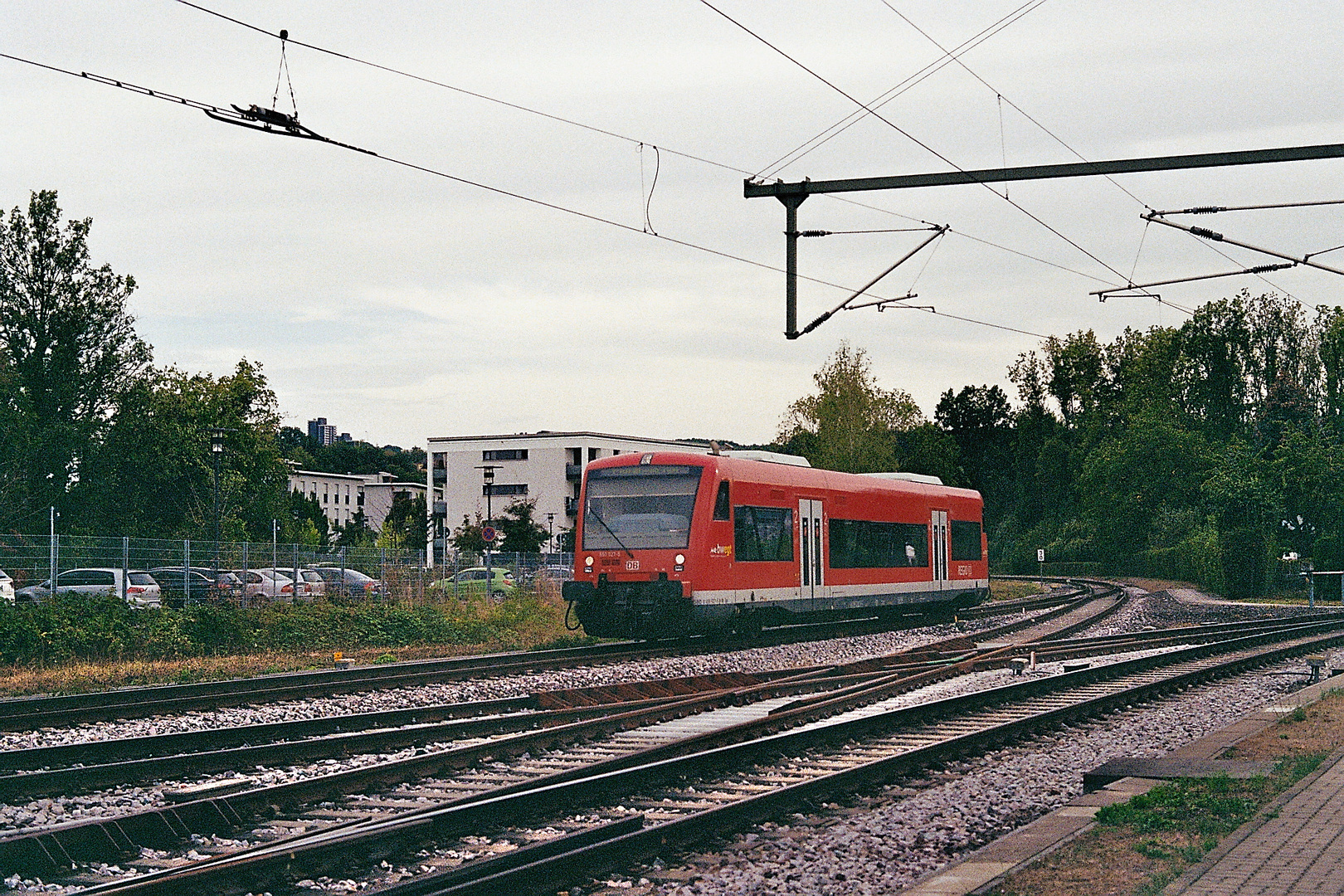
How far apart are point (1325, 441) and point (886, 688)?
52.8 m

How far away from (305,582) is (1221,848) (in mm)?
24494

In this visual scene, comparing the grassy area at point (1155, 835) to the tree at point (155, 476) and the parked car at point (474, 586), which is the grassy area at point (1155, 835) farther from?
the tree at point (155, 476)

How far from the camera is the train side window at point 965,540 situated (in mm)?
33875

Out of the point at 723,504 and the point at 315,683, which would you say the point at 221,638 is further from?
the point at 723,504

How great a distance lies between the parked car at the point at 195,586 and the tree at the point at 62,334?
2693cm

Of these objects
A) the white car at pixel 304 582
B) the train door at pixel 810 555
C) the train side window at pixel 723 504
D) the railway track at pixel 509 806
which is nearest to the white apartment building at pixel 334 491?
the white car at pixel 304 582

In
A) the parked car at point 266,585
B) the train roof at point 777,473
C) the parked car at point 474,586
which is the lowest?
the parked car at point 474,586

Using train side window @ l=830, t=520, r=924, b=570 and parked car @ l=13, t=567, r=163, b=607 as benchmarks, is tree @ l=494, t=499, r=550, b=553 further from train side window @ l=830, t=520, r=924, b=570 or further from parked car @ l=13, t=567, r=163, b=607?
parked car @ l=13, t=567, r=163, b=607

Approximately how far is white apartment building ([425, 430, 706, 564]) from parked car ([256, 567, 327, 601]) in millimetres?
85901

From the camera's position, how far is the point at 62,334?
51.8m

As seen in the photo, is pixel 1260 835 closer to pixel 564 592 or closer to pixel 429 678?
pixel 429 678

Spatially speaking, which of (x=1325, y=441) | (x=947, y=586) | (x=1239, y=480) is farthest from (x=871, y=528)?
(x=1325, y=441)

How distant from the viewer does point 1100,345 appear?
105m

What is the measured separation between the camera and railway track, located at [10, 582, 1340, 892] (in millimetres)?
7707
